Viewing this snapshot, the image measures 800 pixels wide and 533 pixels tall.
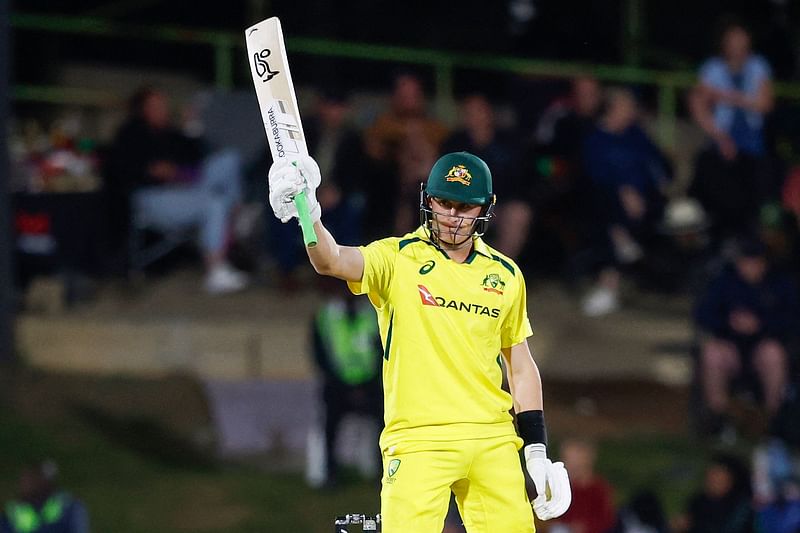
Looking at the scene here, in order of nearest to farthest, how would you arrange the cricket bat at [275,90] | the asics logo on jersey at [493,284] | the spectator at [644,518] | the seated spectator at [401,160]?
the cricket bat at [275,90]
the asics logo on jersey at [493,284]
the spectator at [644,518]
the seated spectator at [401,160]

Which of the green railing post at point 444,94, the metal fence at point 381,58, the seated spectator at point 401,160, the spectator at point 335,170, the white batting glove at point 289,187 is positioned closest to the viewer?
the white batting glove at point 289,187

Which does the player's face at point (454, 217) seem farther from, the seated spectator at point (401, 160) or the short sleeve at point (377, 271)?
the seated spectator at point (401, 160)

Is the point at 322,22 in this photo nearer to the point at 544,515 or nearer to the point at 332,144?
the point at 332,144

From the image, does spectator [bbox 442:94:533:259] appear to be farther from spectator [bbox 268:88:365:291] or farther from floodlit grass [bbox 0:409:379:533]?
floodlit grass [bbox 0:409:379:533]


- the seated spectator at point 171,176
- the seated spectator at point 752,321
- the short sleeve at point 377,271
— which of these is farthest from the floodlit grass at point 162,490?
the short sleeve at point 377,271

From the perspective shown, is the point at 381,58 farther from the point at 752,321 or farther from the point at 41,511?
the point at 41,511

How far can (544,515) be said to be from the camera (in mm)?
6121

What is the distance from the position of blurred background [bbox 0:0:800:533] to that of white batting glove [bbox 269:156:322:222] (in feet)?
19.1

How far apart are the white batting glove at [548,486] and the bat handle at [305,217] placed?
48.8 inches

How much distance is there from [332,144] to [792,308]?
3.52m

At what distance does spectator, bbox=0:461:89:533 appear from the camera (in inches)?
428

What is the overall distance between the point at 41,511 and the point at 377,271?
5561 mm

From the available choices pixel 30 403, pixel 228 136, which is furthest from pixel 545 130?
pixel 30 403

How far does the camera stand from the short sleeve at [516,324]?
6.26 m
